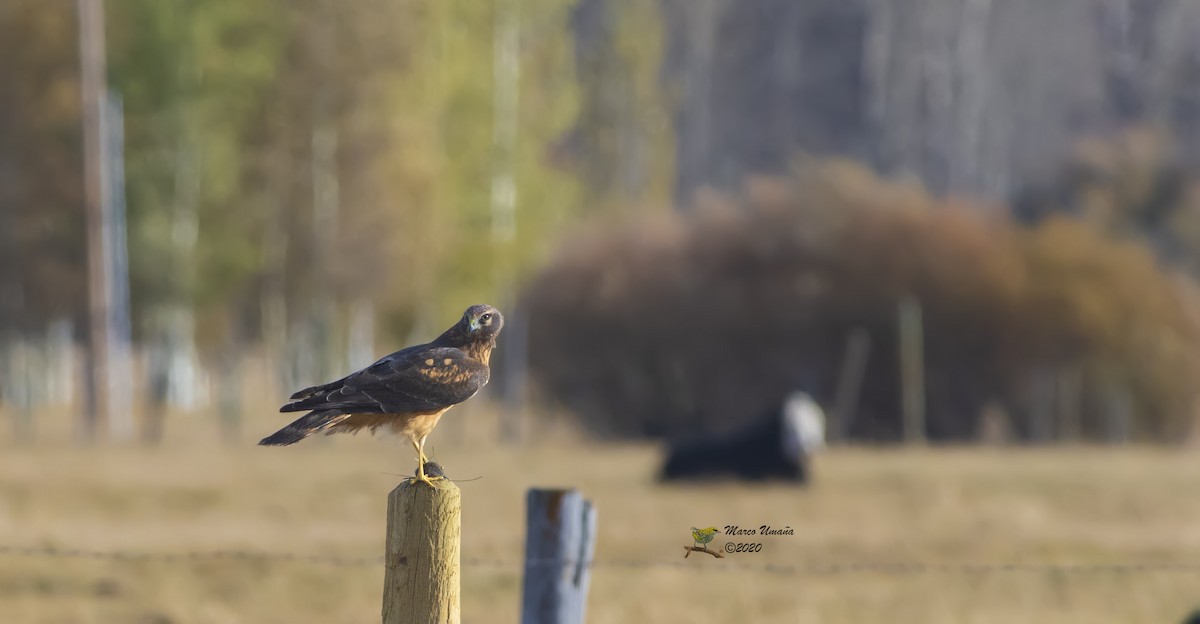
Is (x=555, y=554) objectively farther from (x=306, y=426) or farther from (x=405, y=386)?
(x=306, y=426)

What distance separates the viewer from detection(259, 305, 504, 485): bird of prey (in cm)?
699

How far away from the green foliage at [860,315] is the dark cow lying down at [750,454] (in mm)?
10997

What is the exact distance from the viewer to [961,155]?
256 feet

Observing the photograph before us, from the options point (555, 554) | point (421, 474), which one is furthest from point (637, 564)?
point (421, 474)

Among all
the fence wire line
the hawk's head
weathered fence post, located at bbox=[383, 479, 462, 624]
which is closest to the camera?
weathered fence post, located at bbox=[383, 479, 462, 624]

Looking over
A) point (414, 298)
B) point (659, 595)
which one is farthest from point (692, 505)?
point (414, 298)

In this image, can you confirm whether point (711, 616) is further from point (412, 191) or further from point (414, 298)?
point (414, 298)

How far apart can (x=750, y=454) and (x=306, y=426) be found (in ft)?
61.2

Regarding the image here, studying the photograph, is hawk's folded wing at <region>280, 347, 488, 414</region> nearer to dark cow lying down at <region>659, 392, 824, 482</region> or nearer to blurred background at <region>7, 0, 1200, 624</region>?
blurred background at <region>7, 0, 1200, 624</region>

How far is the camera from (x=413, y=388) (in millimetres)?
7070

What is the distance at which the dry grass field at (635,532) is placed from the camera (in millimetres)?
15109

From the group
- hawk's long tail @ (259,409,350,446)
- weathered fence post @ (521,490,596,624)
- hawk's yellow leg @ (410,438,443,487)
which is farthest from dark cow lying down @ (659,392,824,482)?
hawk's long tail @ (259,409,350,446)

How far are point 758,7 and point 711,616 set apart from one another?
268 ft

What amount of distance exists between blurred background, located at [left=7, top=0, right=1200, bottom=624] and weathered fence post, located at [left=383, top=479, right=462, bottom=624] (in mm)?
7045
